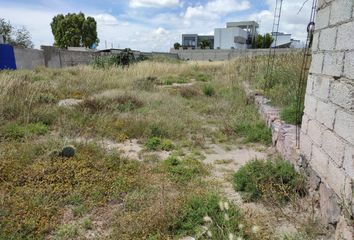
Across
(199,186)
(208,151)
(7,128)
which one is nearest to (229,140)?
(208,151)

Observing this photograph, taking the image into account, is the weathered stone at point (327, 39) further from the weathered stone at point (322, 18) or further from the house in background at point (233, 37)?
the house in background at point (233, 37)

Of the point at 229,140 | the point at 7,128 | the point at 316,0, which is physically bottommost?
the point at 229,140

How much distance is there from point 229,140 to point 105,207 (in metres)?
2.95

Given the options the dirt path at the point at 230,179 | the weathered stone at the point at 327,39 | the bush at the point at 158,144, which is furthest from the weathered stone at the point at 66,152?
the weathered stone at the point at 327,39

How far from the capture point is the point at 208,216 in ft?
8.15

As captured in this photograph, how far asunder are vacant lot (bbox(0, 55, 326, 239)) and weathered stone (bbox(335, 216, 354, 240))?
0.52m

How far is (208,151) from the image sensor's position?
4711 millimetres

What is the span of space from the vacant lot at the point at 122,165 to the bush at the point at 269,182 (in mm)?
327

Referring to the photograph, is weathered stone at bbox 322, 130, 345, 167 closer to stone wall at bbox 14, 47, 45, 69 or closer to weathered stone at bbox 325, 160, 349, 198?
weathered stone at bbox 325, 160, 349, 198

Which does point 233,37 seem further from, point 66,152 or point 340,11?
point 340,11

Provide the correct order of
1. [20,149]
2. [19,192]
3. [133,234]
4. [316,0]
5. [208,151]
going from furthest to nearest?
[208,151]
[20,149]
[316,0]
[19,192]
[133,234]

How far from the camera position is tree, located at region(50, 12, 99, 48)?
3778 cm

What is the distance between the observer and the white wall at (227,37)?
5969 cm

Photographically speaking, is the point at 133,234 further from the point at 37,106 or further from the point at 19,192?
the point at 37,106
